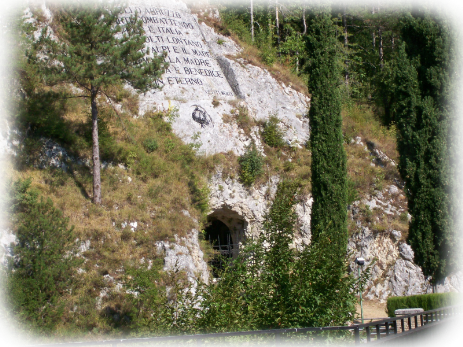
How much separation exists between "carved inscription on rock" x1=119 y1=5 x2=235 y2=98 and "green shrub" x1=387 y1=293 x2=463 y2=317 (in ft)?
41.1

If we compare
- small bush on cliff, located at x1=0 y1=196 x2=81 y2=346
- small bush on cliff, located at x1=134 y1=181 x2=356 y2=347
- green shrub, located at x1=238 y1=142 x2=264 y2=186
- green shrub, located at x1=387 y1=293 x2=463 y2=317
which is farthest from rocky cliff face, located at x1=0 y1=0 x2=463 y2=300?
small bush on cliff, located at x1=134 y1=181 x2=356 y2=347

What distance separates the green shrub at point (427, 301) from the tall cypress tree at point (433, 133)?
9.99ft

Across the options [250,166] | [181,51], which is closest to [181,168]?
[250,166]

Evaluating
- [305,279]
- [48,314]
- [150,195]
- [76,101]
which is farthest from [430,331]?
[76,101]

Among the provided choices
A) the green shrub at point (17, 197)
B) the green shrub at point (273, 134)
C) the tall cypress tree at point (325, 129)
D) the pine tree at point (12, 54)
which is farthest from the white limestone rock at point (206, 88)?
the green shrub at point (17, 197)

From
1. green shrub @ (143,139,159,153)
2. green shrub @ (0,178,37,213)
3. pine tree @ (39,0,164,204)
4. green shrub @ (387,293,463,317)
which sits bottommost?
green shrub @ (387,293,463,317)

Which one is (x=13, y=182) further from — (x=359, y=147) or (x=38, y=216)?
(x=359, y=147)

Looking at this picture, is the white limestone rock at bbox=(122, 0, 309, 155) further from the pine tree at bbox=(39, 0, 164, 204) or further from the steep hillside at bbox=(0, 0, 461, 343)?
the pine tree at bbox=(39, 0, 164, 204)

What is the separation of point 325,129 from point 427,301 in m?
6.93

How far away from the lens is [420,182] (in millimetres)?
18266

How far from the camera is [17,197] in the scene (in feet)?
44.2

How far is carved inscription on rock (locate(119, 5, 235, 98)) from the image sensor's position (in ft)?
73.4

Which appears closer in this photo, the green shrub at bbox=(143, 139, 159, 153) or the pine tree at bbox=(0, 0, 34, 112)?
the pine tree at bbox=(0, 0, 34, 112)

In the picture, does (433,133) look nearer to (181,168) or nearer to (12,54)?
(181,168)
